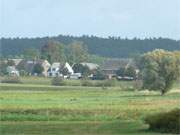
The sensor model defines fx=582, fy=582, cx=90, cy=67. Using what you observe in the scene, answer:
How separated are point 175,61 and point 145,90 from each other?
7312 mm

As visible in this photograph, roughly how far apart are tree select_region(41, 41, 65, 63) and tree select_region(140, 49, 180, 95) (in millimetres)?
64997

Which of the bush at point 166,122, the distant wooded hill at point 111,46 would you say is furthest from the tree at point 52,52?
the bush at point 166,122

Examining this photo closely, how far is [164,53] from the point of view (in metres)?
82.8

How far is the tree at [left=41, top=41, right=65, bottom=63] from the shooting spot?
145500 millimetres

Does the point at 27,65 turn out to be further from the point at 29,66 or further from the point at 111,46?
the point at 111,46

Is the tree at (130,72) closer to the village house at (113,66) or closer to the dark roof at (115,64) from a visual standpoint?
the village house at (113,66)

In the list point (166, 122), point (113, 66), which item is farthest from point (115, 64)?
point (166, 122)

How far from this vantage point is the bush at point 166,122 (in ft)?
72.6

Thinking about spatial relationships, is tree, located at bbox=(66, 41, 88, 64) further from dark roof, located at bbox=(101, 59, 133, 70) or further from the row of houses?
the row of houses

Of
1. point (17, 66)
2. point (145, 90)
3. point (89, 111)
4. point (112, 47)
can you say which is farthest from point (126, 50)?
point (89, 111)

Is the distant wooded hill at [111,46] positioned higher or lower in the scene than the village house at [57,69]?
higher

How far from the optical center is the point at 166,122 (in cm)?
2248

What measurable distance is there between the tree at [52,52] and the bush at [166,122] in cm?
12144

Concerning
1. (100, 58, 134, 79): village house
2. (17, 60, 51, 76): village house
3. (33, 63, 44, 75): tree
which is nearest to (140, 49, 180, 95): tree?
(100, 58, 134, 79): village house
